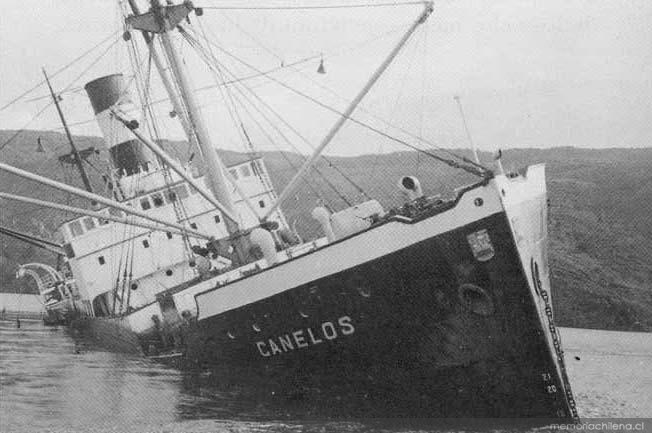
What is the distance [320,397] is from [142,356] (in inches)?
395

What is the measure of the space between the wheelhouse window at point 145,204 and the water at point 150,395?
586 centimetres

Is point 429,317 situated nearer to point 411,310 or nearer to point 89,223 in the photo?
point 411,310

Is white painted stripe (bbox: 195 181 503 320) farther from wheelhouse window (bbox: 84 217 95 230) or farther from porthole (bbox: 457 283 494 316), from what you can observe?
wheelhouse window (bbox: 84 217 95 230)

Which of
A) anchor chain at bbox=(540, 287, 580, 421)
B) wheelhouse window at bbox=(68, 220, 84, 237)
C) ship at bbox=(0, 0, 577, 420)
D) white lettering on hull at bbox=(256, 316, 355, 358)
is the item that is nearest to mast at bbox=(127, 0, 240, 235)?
ship at bbox=(0, 0, 577, 420)

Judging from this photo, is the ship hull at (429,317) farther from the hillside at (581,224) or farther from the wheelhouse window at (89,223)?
the wheelhouse window at (89,223)

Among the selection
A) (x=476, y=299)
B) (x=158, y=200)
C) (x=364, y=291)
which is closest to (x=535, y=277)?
(x=476, y=299)

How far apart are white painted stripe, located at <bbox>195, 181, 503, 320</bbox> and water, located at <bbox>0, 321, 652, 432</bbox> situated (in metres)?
2.55

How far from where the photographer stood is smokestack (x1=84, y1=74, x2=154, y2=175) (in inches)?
1043

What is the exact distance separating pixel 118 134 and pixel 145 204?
456 cm

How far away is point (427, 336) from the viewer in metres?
11.3

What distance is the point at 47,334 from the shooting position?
2948cm

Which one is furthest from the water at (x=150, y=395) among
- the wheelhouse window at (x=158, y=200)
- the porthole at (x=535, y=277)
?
the wheelhouse window at (x=158, y=200)

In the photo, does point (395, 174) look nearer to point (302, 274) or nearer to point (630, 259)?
point (630, 259)

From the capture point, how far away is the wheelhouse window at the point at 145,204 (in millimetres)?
24062
